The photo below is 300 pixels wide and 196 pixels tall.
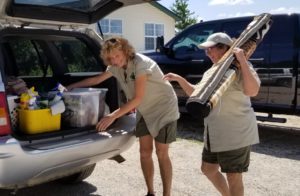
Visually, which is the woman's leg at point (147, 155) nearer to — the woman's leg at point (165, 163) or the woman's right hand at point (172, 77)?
the woman's leg at point (165, 163)

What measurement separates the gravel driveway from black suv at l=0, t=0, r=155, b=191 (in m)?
0.26

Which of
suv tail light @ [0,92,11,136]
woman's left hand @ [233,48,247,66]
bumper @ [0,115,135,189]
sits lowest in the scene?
bumper @ [0,115,135,189]

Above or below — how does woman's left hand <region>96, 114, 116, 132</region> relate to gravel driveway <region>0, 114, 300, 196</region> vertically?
above

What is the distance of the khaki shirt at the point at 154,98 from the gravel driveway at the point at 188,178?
901 millimetres

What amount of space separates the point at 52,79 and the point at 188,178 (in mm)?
1860

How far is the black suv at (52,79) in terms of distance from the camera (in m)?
3.11

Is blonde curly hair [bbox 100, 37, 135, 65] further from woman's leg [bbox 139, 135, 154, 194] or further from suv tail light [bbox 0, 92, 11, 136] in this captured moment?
suv tail light [bbox 0, 92, 11, 136]

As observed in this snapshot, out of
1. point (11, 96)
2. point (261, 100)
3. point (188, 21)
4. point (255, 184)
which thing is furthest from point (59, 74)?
point (188, 21)

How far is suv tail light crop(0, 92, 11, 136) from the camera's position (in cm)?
309

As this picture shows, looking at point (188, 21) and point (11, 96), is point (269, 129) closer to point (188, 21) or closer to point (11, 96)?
point (11, 96)

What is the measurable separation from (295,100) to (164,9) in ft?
53.5

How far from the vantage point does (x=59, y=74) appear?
4820 millimetres

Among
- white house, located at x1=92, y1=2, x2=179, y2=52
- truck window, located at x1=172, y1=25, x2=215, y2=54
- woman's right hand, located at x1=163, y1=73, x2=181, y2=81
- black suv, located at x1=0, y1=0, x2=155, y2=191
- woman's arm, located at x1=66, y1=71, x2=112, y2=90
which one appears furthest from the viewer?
white house, located at x1=92, y1=2, x2=179, y2=52

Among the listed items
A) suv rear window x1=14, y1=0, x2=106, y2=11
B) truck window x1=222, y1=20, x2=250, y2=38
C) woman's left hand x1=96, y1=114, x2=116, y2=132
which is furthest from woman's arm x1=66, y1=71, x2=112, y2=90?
truck window x1=222, y1=20, x2=250, y2=38
